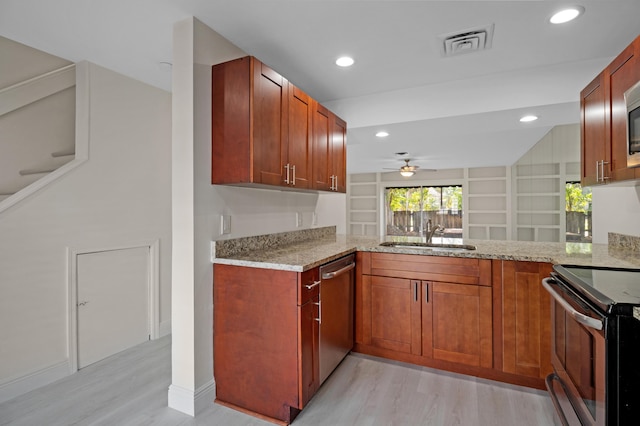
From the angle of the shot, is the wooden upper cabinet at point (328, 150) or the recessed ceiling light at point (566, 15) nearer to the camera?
the recessed ceiling light at point (566, 15)

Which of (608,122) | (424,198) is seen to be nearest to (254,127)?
(608,122)

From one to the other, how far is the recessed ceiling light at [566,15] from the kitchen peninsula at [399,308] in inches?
59.6

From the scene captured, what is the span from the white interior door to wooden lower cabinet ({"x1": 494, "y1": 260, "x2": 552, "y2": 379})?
303 centimetres

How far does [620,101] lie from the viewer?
6.09 feet

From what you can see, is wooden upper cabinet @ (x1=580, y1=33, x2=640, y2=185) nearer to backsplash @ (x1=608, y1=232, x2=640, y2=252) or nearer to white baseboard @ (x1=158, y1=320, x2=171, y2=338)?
backsplash @ (x1=608, y1=232, x2=640, y2=252)

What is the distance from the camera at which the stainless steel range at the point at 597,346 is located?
1.16m

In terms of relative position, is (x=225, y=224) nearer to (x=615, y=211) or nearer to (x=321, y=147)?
(x=321, y=147)

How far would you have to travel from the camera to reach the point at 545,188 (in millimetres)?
6398

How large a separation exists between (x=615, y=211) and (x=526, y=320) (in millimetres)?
1473

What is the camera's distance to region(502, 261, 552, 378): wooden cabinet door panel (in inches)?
84.7

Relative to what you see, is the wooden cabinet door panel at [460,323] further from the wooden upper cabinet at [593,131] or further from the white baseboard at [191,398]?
the white baseboard at [191,398]

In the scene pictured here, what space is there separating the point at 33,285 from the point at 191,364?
4.40 ft

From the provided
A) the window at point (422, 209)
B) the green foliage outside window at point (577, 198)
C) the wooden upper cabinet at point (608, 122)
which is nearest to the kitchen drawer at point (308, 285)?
the wooden upper cabinet at point (608, 122)

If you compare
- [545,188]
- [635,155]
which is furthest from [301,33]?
[545,188]
